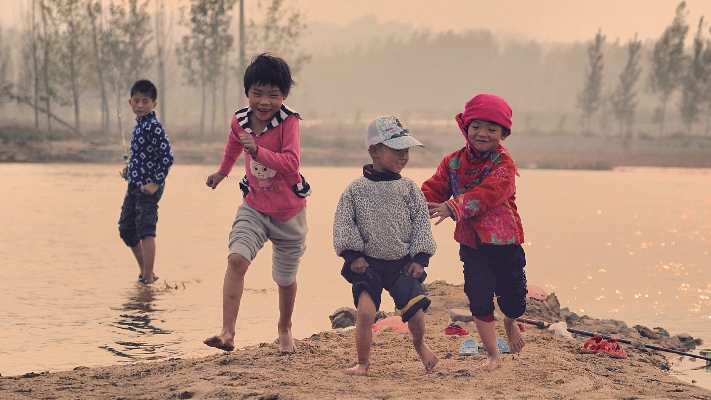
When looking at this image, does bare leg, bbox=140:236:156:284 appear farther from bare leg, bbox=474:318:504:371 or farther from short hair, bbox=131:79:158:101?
bare leg, bbox=474:318:504:371

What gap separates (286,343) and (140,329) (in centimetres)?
186

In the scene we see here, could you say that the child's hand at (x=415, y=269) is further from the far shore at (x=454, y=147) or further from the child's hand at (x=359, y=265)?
the far shore at (x=454, y=147)

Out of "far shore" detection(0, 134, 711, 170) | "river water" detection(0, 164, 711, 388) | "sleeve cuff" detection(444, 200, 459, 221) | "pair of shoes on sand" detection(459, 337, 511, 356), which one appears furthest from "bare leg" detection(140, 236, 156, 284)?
"far shore" detection(0, 134, 711, 170)

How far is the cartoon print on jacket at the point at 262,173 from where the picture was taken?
5.51 m

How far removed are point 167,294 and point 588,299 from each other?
4.25 metres

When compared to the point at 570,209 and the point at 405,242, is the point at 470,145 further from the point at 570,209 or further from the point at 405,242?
the point at 570,209

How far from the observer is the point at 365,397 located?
454cm

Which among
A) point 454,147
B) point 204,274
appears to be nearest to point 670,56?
point 454,147

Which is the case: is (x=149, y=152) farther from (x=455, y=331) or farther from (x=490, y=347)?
(x=490, y=347)

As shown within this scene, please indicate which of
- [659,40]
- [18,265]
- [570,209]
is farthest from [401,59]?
[18,265]

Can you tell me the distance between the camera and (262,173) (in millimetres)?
5516

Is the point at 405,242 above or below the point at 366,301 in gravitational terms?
above

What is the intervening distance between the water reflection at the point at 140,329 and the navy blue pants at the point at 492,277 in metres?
2.19

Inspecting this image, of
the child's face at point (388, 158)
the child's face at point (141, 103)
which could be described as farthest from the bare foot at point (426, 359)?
the child's face at point (141, 103)
